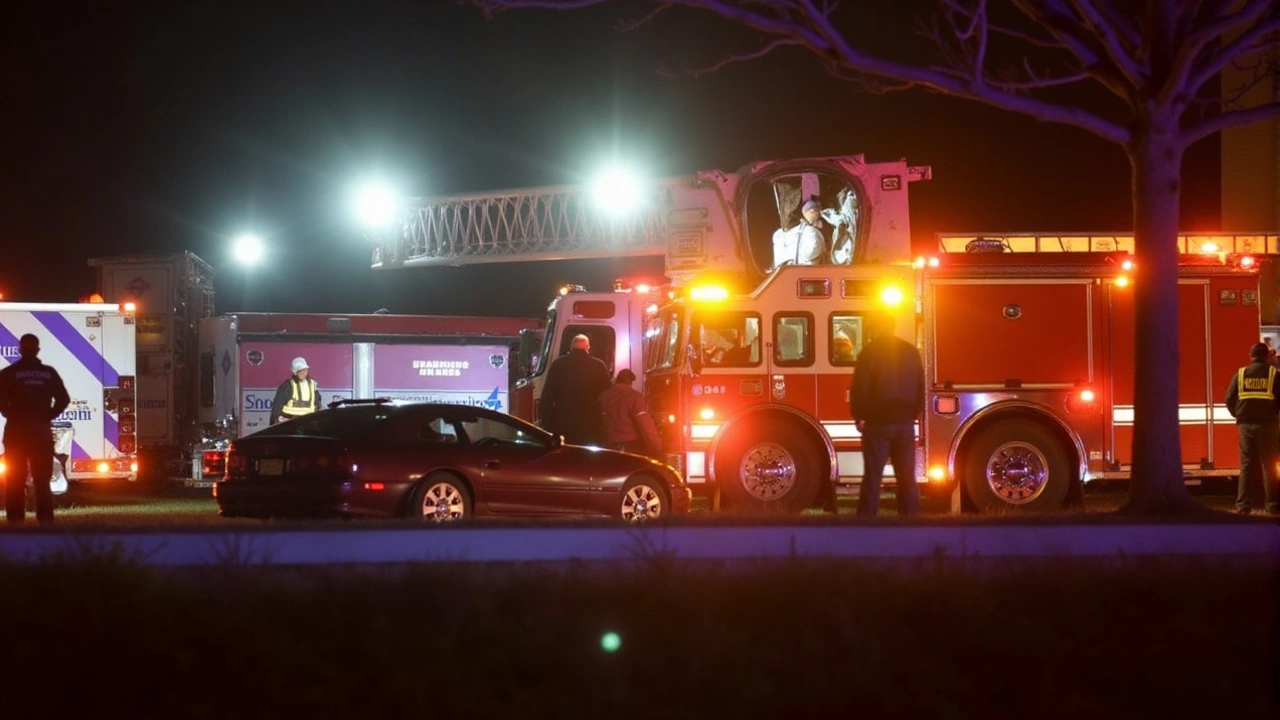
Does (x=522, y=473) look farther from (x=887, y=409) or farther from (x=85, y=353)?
(x=85, y=353)

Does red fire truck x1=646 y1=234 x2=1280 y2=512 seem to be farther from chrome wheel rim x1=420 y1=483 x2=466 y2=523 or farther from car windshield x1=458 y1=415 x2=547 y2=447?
chrome wheel rim x1=420 y1=483 x2=466 y2=523

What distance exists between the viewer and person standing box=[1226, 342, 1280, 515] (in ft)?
49.9

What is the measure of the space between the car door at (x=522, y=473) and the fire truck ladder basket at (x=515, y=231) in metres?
12.9

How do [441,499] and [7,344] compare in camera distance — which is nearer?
[441,499]

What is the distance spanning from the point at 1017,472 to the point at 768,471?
8.18 ft

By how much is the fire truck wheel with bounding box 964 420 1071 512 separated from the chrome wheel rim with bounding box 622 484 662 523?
134 inches

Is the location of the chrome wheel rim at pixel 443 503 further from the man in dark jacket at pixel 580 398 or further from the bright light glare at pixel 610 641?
the bright light glare at pixel 610 641

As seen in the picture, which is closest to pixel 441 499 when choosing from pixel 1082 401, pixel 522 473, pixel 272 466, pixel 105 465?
pixel 522 473

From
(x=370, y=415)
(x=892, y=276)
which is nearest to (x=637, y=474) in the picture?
(x=370, y=415)

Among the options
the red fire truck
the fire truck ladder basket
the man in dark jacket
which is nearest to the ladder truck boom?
the red fire truck

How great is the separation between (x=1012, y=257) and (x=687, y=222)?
141 inches

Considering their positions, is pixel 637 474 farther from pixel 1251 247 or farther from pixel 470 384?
pixel 1251 247

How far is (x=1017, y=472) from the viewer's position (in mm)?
15648

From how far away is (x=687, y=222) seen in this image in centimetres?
1741
